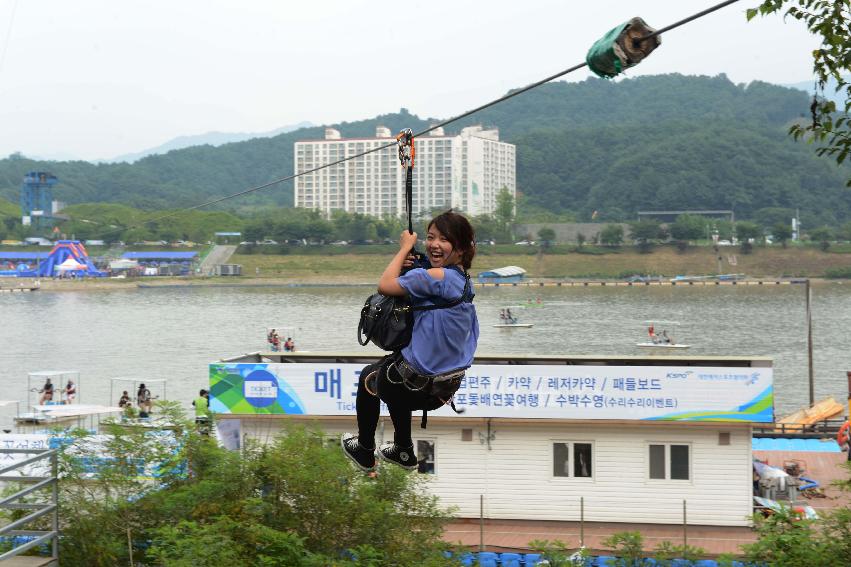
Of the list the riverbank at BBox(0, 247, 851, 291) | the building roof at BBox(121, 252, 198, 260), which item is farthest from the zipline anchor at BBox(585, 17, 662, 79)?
the building roof at BBox(121, 252, 198, 260)

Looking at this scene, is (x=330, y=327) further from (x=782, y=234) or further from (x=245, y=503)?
(x=782, y=234)

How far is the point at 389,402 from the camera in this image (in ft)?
18.3

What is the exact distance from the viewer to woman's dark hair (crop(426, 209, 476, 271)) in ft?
17.2

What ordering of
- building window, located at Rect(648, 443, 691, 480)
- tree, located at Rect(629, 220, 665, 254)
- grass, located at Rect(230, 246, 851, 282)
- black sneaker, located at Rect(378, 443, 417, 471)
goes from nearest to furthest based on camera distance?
black sneaker, located at Rect(378, 443, 417, 471) → building window, located at Rect(648, 443, 691, 480) → grass, located at Rect(230, 246, 851, 282) → tree, located at Rect(629, 220, 665, 254)

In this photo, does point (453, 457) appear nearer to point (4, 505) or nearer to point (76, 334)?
point (4, 505)

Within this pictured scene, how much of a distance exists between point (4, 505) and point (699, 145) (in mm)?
198065

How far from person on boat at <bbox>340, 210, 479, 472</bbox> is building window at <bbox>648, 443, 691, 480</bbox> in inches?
507

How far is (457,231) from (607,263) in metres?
134

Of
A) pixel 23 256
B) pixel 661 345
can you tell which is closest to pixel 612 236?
pixel 661 345

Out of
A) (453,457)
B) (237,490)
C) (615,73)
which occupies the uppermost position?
(615,73)

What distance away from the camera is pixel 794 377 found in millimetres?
51688

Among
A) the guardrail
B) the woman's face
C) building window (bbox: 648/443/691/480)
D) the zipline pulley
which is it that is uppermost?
the zipline pulley

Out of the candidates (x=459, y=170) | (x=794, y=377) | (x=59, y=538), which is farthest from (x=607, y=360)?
(x=459, y=170)

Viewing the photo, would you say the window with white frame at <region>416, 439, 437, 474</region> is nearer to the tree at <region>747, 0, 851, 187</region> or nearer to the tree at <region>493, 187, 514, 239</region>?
the tree at <region>747, 0, 851, 187</region>
